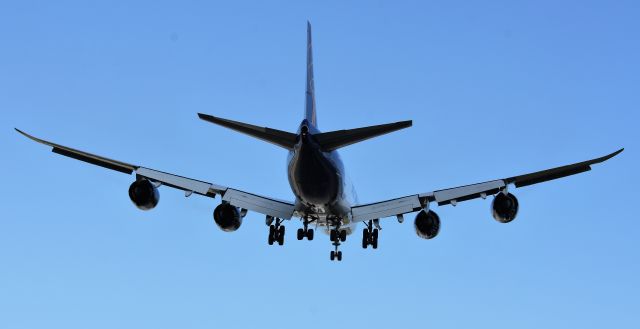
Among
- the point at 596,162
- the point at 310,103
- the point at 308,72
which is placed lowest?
the point at 596,162

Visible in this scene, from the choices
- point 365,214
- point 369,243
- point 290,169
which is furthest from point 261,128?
point 369,243

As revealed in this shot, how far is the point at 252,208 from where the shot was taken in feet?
95.8

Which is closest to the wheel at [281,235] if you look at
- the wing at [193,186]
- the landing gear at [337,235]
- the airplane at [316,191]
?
the airplane at [316,191]

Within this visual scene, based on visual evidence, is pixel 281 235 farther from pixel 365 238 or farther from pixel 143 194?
pixel 143 194

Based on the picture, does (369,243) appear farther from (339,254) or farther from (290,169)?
(290,169)

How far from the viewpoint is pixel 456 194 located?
27.5 metres

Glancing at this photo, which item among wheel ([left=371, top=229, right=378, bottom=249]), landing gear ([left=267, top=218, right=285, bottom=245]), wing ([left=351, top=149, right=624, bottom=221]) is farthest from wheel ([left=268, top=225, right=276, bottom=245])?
wheel ([left=371, top=229, right=378, bottom=249])

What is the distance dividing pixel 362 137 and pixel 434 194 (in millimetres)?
4999

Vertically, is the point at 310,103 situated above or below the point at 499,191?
above

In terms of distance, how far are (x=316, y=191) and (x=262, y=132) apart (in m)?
3.49

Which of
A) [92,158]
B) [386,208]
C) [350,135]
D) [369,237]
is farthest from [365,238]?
[92,158]

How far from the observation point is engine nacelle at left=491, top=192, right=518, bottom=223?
26062 mm

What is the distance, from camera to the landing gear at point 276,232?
3083cm

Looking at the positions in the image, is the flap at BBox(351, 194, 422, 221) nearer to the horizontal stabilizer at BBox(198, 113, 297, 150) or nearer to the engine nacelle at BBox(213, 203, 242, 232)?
the engine nacelle at BBox(213, 203, 242, 232)
